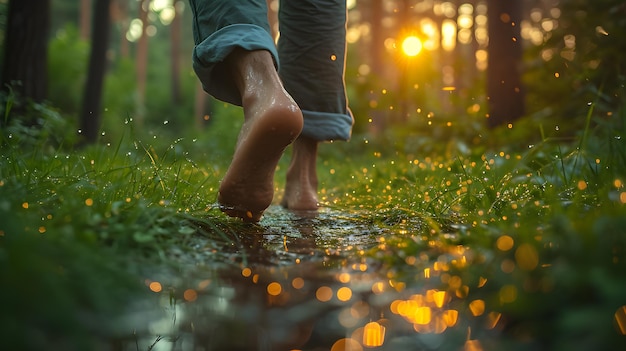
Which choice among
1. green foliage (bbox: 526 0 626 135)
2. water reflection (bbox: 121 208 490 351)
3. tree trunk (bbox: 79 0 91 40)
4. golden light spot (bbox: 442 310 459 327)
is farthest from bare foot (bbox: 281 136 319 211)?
tree trunk (bbox: 79 0 91 40)

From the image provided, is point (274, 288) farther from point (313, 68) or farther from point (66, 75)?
point (66, 75)

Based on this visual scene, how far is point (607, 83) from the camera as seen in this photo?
4062 millimetres

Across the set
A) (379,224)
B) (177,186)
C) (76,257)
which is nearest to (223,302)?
(76,257)

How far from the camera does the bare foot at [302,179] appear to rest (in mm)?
2434

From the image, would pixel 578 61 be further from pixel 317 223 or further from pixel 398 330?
pixel 398 330

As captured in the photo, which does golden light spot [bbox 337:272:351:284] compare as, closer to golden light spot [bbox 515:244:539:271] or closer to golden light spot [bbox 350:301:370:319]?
golden light spot [bbox 350:301:370:319]

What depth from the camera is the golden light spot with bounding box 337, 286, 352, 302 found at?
95 cm

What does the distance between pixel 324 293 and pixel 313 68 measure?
1523 mm

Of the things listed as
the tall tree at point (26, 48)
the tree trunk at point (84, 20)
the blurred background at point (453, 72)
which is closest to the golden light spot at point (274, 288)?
the blurred background at point (453, 72)

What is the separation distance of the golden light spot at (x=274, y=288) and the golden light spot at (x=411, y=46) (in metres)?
7.54

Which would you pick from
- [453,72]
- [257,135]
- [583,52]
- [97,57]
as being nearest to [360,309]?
[257,135]

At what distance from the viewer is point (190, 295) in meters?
0.95

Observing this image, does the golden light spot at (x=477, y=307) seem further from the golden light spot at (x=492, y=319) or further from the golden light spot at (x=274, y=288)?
the golden light spot at (x=274, y=288)

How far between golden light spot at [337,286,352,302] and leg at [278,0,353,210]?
1.41 metres
